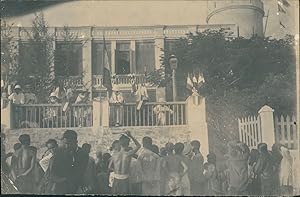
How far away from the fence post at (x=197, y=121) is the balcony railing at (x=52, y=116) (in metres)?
0.86

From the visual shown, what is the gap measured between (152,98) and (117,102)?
31 centimetres

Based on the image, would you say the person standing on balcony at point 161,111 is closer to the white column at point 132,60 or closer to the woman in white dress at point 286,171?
the white column at point 132,60

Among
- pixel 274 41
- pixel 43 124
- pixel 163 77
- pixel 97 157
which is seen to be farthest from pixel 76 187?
pixel 274 41

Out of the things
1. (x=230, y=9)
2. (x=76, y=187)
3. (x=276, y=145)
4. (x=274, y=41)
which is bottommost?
Result: (x=76, y=187)

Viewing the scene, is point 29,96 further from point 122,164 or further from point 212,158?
point 212,158

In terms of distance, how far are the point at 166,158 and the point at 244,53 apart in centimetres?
114

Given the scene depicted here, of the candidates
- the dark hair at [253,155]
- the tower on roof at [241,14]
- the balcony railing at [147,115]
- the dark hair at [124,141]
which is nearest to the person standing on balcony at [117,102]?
the balcony railing at [147,115]

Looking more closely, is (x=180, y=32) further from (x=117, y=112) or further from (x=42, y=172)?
(x=42, y=172)

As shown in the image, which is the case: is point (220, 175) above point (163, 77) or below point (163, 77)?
below

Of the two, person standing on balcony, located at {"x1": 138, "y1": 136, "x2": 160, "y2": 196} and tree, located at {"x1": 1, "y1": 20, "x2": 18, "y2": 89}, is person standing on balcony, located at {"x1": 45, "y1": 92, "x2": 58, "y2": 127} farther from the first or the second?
person standing on balcony, located at {"x1": 138, "y1": 136, "x2": 160, "y2": 196}

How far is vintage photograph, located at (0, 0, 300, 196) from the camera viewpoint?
4.36 meters

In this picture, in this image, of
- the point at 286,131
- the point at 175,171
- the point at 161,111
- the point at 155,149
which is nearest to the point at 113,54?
the point at 161,111

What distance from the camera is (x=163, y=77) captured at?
4426 mm

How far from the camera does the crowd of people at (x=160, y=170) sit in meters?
4.35
